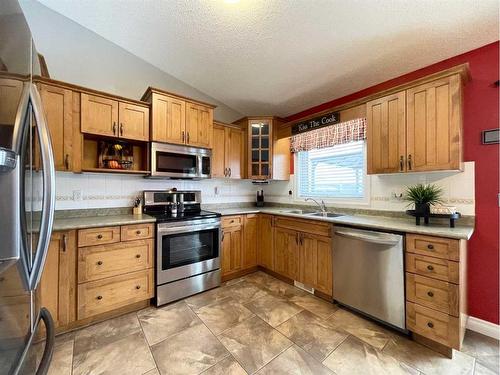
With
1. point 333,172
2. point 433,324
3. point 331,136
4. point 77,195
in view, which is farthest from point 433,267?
point 77,195

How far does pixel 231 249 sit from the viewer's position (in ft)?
9.89

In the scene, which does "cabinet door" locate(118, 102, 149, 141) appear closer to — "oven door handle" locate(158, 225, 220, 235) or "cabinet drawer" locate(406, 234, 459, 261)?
"oven door handle" locate(158, 225, 220, 235)

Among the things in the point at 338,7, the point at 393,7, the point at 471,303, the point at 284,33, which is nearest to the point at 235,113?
the point at 284,33

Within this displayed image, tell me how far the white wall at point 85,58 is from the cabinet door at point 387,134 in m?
2.82

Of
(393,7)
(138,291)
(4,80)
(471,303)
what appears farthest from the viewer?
(138,291)

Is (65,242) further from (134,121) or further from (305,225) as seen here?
(305,225)

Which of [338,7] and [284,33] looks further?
[284,33]

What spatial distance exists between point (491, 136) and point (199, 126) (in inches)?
118

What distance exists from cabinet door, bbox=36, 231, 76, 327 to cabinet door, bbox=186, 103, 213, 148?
1656 millimetres

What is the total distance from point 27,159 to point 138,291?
6.11 feet

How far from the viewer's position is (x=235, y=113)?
12.9 feet

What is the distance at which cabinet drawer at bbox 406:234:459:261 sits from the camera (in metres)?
1.62

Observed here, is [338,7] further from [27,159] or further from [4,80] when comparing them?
[27,159]

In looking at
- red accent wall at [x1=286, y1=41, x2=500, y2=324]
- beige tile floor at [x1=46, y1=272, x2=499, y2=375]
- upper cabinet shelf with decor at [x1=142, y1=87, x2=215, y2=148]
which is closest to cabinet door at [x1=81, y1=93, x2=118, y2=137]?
upper cabinet shelf with decor at [x1=142, y1=87, x2=215, y2=148]
